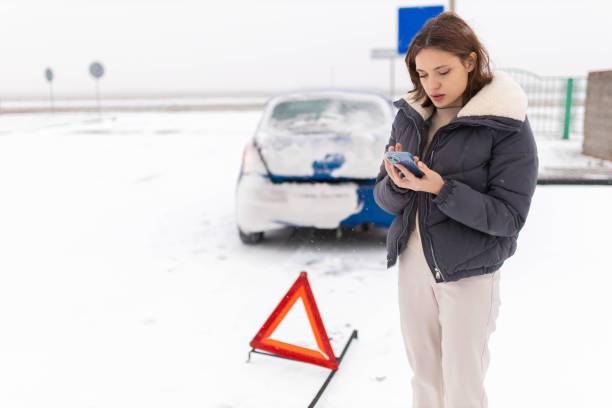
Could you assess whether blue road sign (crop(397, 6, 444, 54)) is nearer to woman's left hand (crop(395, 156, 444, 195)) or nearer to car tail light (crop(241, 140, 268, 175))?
car tail light (crop(241, 140, 268, 175))

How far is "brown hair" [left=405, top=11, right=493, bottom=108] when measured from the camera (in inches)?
68.3

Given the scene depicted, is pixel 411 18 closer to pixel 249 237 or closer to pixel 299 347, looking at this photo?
pixel 249 237

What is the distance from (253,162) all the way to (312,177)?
59cm

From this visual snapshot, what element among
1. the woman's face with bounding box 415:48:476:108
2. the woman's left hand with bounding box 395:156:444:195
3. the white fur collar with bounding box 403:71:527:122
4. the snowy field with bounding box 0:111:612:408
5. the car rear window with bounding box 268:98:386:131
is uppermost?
the woman's face with bounding box 415:48:476:108

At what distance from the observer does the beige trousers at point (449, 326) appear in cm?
187

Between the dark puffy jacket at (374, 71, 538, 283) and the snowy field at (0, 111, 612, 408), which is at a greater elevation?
the dark puffy jacket at (374, 71, 538, 283)

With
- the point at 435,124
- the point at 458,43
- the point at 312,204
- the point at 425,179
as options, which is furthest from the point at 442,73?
the point at 312,204

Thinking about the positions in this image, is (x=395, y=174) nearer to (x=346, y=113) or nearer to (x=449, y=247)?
(x=449, y=247)

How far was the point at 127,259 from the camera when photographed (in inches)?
200

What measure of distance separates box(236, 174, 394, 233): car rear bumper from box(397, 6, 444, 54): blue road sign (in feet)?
13.4

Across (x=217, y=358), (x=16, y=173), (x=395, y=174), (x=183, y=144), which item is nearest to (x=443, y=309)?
(x=395, y=174)

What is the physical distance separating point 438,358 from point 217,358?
159cm

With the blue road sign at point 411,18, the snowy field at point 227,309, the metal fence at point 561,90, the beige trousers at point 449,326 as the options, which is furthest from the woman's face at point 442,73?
the metal fence at point 561,90

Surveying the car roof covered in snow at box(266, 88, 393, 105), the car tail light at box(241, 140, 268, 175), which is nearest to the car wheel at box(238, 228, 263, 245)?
the car tail light at box(241, 140, 268, 175)
